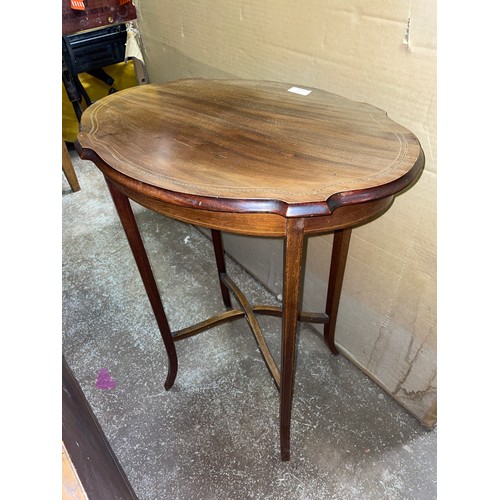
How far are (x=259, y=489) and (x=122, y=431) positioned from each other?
45 centimetres

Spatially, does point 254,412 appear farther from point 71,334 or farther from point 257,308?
→ point 71,334

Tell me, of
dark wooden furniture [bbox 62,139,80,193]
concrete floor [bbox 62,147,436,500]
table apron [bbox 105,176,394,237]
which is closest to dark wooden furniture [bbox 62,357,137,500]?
concrete floor [bbox 62,147,436,500]

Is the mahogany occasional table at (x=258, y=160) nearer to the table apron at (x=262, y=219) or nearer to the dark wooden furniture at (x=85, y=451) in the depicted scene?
the table apron at (x=262, y=219)

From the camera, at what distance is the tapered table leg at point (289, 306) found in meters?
0.71

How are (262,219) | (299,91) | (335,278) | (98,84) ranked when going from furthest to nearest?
1. (98,84)
2. (335,278)
3. (299,91)
4. (262,219)

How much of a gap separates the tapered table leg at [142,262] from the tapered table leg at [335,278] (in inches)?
19.8

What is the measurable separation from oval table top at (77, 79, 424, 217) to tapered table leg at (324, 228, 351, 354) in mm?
325

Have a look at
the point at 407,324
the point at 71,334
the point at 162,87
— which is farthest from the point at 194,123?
the point at 71,334

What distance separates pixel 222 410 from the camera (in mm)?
1312

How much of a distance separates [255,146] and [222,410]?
87 centimetres

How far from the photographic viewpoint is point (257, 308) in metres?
1.38

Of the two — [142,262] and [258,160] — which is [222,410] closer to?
[142,262]

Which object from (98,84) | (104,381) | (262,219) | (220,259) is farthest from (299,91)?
(98,84)

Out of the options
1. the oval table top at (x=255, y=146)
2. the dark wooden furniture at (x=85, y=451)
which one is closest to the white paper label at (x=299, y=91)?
the oval table top at (x=255, y=146)
